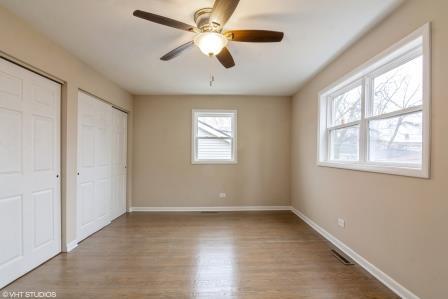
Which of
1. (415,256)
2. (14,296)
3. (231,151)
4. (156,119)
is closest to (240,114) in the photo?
(231,151)

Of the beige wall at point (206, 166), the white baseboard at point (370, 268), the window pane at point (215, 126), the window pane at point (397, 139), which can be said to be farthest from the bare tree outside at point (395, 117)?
the window pane at point (215, 126)

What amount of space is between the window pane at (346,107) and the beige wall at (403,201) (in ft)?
0.96

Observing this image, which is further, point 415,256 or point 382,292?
point 382,292

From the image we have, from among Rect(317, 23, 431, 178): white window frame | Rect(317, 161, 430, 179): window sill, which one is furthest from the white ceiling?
Rect(317, 161, 430, 179): window sill

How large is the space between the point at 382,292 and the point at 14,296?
3217 mm

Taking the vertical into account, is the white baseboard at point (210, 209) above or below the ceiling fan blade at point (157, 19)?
below

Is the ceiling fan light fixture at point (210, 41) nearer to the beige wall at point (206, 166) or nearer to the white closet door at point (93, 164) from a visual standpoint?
the white closet door at point (93, 164)

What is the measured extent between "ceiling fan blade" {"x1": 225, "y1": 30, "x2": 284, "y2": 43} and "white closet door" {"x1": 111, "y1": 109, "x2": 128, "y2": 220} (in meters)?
3.02

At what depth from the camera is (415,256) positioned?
1850 millimetres

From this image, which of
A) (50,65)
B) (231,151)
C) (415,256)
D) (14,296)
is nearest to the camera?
(415,256)

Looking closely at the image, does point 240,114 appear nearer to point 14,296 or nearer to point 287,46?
point 287,46

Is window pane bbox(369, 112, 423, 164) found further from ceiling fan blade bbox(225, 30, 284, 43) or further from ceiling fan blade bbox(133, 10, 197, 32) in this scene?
ceiling fan blade bbox(133, 10, 197, 32)

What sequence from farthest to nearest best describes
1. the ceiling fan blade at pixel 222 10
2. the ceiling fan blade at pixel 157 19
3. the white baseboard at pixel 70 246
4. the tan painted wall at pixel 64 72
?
the white baseboard at pixel 70 246 < the tan painted wall at pixel 64 72 < the ceiling fan blade at pixel 157 19 < the ceiling fan blade at pixel 222 10

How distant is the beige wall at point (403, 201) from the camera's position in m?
1.64
